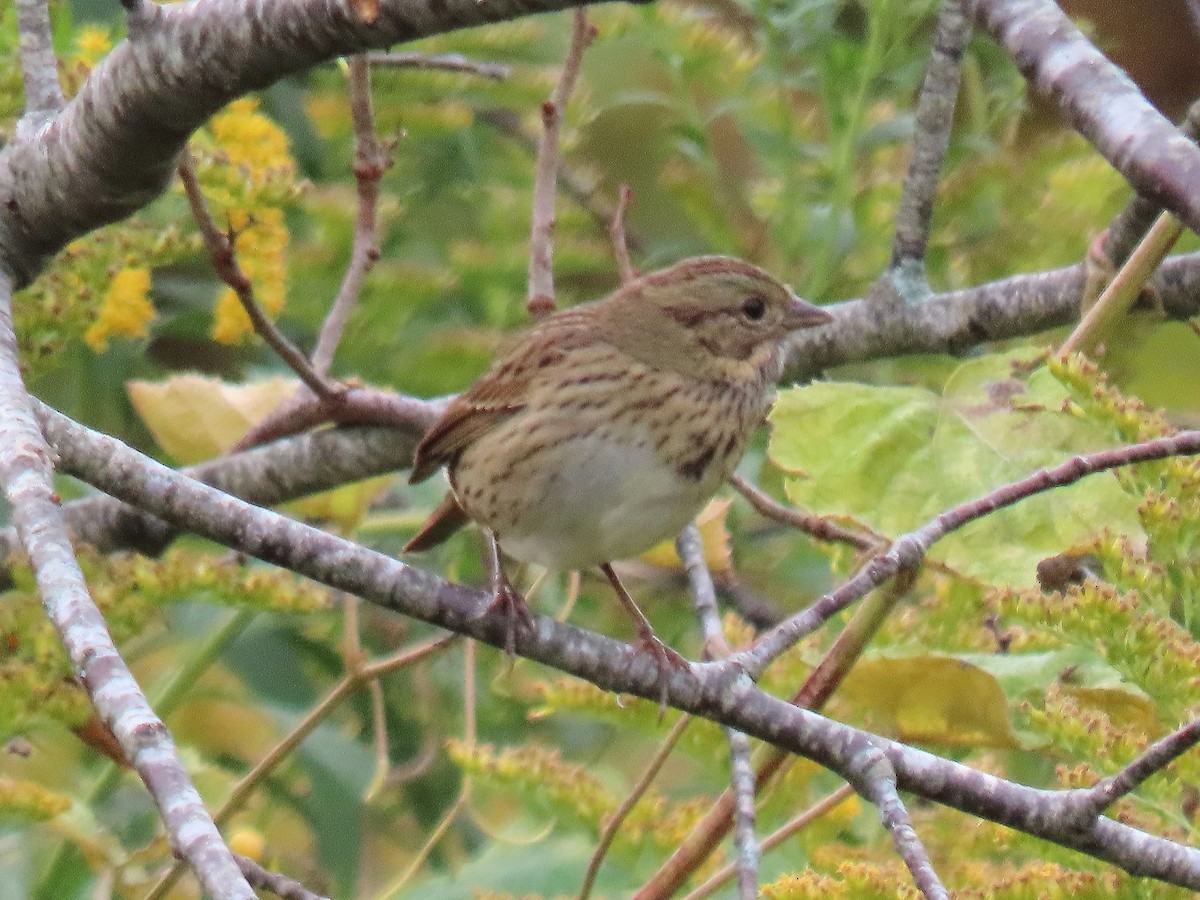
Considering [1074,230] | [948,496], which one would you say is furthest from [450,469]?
[1074,230]

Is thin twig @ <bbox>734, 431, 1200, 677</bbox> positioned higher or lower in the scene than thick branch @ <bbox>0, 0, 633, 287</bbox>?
lower

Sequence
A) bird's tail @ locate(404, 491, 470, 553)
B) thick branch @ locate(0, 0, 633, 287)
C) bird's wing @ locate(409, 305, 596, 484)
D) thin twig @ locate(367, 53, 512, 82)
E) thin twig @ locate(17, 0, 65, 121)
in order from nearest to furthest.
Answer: thick branch @ locate(0, 0, 633, 287) < thin twig @ locate(17, 0, 65, 121) < bird's wing @ locate(409, 305, 596, 484) < thin twig @ locate(367, 53, 512, 82) < bird's tail @ locate(404, 491, 470, 553)

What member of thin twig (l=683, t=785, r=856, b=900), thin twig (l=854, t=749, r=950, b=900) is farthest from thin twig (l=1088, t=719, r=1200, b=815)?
thin twig (l=683, t=785, r=856, b=900)

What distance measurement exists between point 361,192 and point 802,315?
0.73 m

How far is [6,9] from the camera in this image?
2752mm

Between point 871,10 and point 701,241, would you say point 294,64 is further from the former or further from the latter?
point 701,241

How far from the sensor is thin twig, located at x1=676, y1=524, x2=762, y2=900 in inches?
74.2

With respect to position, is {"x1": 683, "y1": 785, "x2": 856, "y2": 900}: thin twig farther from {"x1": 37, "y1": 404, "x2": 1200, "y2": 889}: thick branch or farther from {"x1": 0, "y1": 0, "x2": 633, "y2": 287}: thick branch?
{"x1": 0, "y1": 0, "x2": 633, "y2": 287}: thick branch

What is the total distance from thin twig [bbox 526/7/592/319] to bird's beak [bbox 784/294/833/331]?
1.32ft

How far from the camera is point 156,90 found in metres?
2.06

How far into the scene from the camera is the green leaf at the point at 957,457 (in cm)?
240

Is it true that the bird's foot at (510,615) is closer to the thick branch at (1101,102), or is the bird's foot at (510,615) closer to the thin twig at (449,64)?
the thick branch at (1101,102)

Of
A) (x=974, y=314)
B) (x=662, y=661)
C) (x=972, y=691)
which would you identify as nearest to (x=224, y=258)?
(x=662, y=661)

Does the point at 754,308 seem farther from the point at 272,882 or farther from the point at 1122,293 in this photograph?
the point at 272,882
